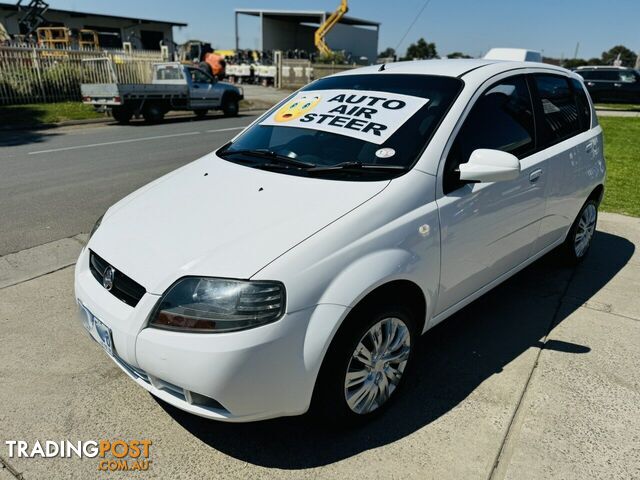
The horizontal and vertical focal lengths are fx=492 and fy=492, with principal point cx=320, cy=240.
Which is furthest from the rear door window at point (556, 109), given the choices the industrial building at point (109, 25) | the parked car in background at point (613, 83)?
the industrial building at point (109, 25)

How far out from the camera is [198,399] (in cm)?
211

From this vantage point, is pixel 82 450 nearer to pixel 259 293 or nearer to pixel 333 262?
pixel 259 293

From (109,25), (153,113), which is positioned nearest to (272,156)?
(153,113)

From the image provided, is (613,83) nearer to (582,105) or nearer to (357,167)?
(582,105)

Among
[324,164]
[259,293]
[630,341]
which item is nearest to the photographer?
[259,293]

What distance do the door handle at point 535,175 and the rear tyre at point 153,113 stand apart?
14.3 metres

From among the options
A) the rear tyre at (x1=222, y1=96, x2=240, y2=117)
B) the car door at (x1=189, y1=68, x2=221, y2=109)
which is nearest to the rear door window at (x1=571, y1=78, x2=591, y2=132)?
the car door at (x1=189, y1=68, x2=221, y2=109)

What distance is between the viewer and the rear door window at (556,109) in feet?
11.8

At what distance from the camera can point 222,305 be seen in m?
2.02

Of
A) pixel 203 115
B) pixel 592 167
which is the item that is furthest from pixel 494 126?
pixel 203 115

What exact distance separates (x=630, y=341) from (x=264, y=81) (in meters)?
35.0

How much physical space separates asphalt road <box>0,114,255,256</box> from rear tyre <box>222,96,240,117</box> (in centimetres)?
316

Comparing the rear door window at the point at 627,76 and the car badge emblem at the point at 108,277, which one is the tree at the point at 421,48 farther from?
the car badge emblem at the point at 108,277

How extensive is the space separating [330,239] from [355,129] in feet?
3.29
